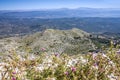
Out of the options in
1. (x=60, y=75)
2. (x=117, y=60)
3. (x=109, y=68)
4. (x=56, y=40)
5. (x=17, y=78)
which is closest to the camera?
(x=17, y=78)

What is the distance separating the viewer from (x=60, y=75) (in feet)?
20.4

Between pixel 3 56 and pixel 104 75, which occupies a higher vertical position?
pixel 3 56

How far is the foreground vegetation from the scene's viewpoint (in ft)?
19.2

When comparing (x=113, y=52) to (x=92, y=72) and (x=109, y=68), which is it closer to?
(x=109, y=68)

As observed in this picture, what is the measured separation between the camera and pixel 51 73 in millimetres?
6246

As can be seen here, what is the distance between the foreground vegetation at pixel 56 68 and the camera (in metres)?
5.85

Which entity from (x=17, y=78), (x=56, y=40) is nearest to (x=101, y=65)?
(x=17, y=78)

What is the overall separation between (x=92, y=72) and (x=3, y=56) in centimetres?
248

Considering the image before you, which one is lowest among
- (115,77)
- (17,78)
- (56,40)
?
(56,40)

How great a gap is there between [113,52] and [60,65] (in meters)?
2.19

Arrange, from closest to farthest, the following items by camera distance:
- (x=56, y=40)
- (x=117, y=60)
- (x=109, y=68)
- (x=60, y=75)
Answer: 1. (x=60, y=75)
2. (x=109, y=68)
3. (x=117, y=60)
4. (x=56, y=40)

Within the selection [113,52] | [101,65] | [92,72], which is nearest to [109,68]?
[101,65]

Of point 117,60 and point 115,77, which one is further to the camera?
point 117,60

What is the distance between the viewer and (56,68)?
6453 millimetres
